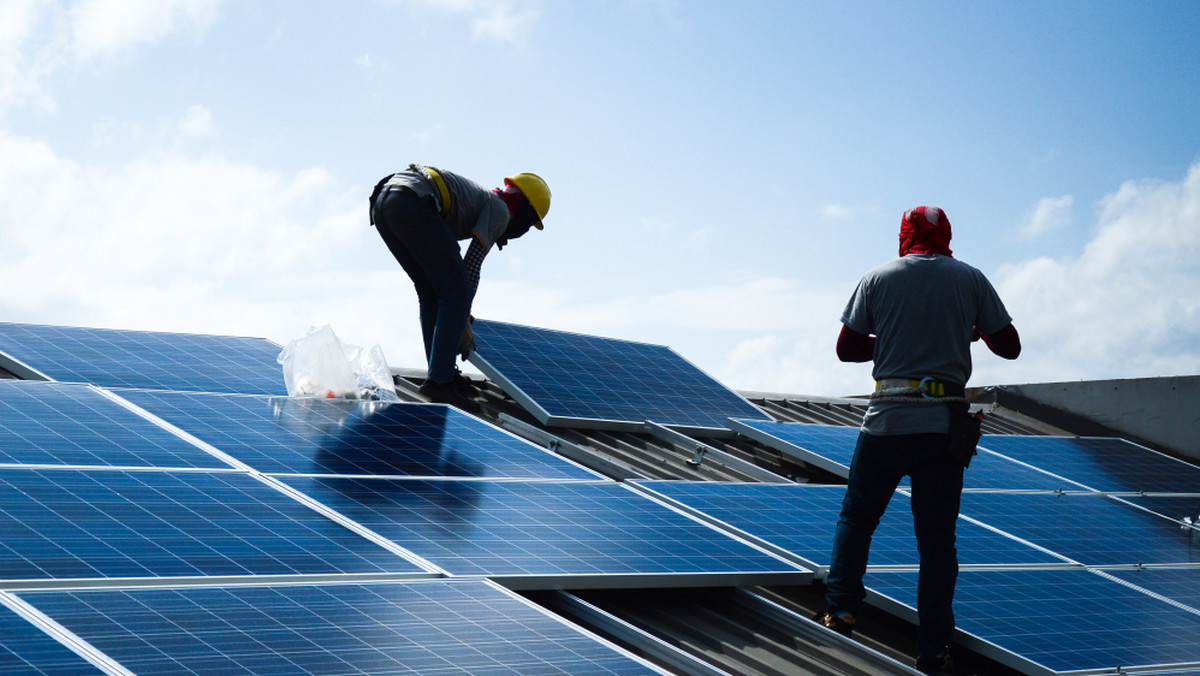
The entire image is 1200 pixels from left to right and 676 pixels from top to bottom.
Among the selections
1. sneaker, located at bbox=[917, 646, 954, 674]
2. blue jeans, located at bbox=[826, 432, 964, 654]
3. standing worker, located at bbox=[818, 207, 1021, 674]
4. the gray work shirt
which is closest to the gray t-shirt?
standing worker, located at bbox=[818, 207, 1021, 674]

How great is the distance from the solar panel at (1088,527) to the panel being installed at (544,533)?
301 centimetres

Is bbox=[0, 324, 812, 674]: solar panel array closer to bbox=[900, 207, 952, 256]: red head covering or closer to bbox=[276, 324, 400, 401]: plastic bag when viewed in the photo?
bbox=[276, 324, 400, 401]: plastic bag

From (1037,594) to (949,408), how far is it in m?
1.65

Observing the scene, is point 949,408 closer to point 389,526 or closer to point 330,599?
point 389,526

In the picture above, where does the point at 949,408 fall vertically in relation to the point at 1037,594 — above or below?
above

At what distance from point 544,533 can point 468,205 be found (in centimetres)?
447

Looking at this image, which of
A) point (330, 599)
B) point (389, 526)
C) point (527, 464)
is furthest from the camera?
point (527, 464)

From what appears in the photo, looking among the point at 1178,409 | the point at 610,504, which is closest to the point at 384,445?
the point at 610,504

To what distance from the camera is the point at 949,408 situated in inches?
251

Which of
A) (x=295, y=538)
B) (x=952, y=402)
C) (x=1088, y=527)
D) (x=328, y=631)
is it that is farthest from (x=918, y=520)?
(x=1088, y=527)

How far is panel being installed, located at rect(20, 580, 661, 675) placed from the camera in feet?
13.4

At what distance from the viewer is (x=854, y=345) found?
22.6ft

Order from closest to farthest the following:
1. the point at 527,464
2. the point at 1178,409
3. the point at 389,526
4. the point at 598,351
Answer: the point at 389,526, the point at 527,464, the point at 598,351, the point at 1178,409

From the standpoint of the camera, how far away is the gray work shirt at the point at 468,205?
9.94 meters
